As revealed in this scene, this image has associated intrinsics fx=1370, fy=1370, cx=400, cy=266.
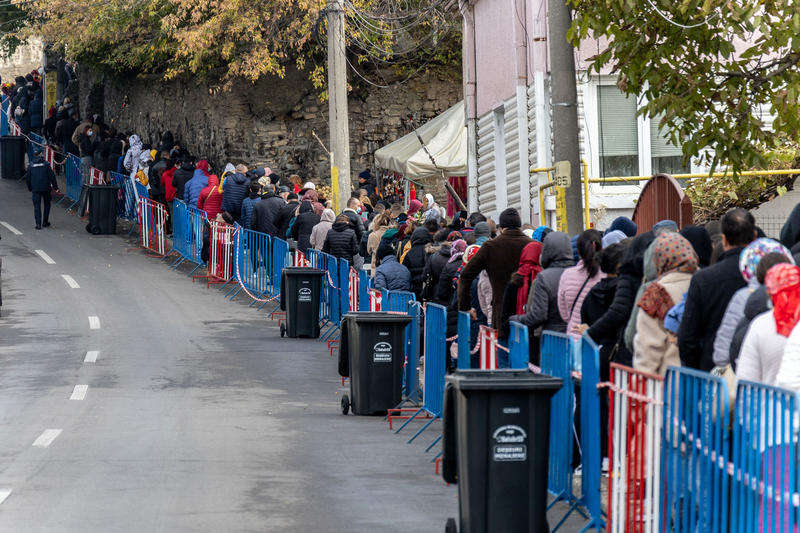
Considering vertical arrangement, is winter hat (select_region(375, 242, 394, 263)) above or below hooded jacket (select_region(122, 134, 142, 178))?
below

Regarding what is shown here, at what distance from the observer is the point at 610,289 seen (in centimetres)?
960

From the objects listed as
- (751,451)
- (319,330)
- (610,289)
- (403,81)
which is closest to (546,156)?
(319,330)

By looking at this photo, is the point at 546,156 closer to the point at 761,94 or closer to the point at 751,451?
the point at 761,94

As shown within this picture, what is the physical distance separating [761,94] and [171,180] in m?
20.1

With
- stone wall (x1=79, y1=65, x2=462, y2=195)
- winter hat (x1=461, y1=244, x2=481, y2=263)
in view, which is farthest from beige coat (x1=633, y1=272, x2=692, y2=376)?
stone wall (x1=79, y1=65, x2=462, y2=195)

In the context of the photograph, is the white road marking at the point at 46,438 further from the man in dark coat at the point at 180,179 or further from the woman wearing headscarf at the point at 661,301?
the man in dark coat at the point at 180,179

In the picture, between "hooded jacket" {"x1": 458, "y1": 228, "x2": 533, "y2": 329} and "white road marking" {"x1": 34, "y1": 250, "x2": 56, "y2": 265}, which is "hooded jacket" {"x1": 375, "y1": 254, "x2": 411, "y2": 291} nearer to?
"hooded jacket" {"x1": 458, "y1": 228, "x2": 533, "y2": 329}

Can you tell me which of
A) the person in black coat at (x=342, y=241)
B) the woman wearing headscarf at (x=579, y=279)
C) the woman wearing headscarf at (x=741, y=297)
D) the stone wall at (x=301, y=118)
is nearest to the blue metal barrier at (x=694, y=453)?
the woman wearing headscarf at (x=741, y=297)

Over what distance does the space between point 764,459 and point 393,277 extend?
10.8 meters

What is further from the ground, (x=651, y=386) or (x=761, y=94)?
(x=761, y=94)

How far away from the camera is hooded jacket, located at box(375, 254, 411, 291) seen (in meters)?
16.8

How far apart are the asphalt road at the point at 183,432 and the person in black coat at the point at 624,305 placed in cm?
163

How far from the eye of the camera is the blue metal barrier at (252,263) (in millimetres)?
24781

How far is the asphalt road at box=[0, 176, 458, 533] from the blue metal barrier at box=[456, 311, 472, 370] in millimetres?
902
